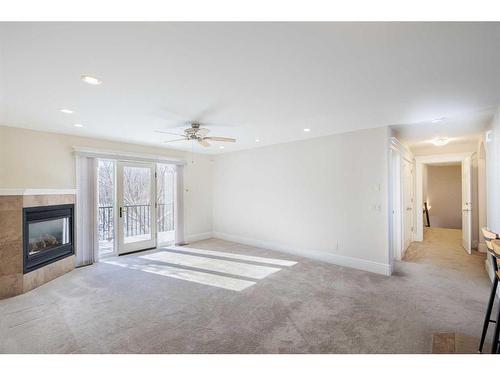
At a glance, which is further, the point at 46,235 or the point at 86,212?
the point at 86,212

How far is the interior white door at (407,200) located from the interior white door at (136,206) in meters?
5.58

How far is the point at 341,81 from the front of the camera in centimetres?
221

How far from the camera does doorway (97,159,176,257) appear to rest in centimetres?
495

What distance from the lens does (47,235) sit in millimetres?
3871

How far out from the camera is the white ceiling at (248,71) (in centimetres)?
149

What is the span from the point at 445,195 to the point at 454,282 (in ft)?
25.7

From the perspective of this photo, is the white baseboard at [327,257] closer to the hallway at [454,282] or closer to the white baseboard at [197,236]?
the hallway at [454,282]

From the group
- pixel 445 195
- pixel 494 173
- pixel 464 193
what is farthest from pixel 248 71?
pixel 445 195

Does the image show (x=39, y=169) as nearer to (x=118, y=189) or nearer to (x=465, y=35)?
(x=118, y=189)

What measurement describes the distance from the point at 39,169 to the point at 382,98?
17.3 feet

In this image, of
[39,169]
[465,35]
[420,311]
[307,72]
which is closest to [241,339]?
[420,311]

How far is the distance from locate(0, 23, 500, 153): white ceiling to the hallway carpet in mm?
2354

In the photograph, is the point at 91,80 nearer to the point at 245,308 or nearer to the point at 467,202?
the point at 245,308

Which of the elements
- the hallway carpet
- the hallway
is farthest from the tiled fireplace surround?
the hallway
